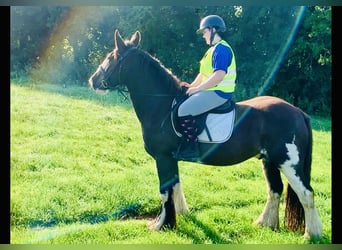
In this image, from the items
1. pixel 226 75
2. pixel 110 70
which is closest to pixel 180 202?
pixel 226 75

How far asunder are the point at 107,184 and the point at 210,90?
1.98m

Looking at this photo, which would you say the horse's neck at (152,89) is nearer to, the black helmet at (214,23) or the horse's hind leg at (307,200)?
the black helmet at (214,23)

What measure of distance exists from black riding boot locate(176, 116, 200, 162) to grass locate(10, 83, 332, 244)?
31.1 inches

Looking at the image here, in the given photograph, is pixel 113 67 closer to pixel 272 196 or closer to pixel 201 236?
pixel 201 236

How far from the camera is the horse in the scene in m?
4.84

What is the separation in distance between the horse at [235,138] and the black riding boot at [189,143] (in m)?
0.07

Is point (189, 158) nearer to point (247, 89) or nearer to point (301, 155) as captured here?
point (301, 155)

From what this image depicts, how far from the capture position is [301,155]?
484 cm

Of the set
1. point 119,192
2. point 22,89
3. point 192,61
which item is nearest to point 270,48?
point 192,61

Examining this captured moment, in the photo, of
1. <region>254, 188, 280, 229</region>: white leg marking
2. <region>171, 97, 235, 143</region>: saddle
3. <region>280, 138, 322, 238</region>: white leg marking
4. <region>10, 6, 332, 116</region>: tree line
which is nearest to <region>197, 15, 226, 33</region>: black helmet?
<region>171, 97, 235, 143</region>: saddle

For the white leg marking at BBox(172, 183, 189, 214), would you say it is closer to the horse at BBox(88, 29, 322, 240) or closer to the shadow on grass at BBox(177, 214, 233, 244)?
the horse at BBox(88, 29, 322, 240)

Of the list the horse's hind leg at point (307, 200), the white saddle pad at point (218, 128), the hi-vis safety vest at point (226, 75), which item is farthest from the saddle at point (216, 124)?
the horse's hind leg at point (307, 200)

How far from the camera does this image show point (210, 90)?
4.91 meters

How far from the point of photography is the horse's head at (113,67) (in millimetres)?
5012
